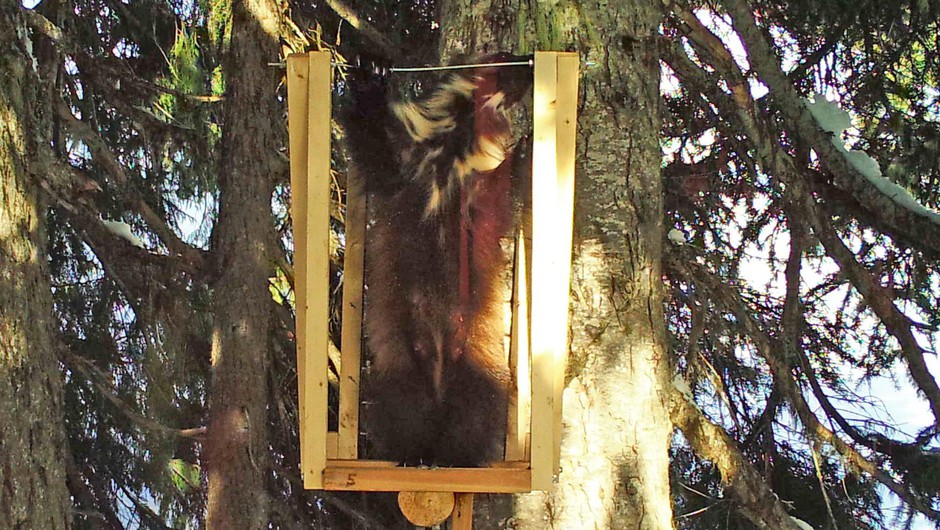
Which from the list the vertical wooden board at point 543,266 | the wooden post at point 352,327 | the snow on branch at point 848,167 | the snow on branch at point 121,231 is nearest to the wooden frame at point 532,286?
the vertical wooden board at point 543,266

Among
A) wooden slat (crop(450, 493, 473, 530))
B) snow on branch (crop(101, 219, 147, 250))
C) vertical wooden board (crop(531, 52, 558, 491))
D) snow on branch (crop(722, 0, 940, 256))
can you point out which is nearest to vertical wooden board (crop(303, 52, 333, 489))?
wooden slat (crop(450, 493, 473, 530))

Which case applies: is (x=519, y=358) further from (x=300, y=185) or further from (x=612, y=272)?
(x=300, y=185)

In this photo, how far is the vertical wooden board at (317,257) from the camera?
62.7 inches

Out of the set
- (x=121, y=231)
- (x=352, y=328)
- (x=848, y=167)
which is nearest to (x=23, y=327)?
(x=121, y=231)

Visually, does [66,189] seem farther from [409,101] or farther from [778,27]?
[778,27]

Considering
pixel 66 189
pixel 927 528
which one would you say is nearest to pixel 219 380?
pixel 66 189

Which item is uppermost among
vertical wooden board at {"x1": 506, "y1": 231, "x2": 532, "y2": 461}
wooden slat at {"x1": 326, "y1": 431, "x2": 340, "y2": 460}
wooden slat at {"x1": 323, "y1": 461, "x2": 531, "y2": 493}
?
vertical wooden board at {"x1": 506, "y1": 231, "x2": 532, "y2": 461}

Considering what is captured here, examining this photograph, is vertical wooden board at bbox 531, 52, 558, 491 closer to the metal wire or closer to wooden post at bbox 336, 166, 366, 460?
the metal wire

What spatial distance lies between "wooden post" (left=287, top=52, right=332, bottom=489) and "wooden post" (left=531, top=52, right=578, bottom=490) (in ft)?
1.26

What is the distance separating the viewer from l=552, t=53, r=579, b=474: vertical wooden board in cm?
159

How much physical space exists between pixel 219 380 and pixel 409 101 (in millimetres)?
2310

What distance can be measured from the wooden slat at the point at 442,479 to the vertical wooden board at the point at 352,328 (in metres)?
0.15

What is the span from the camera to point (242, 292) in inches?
140

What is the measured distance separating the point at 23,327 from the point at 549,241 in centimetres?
219
